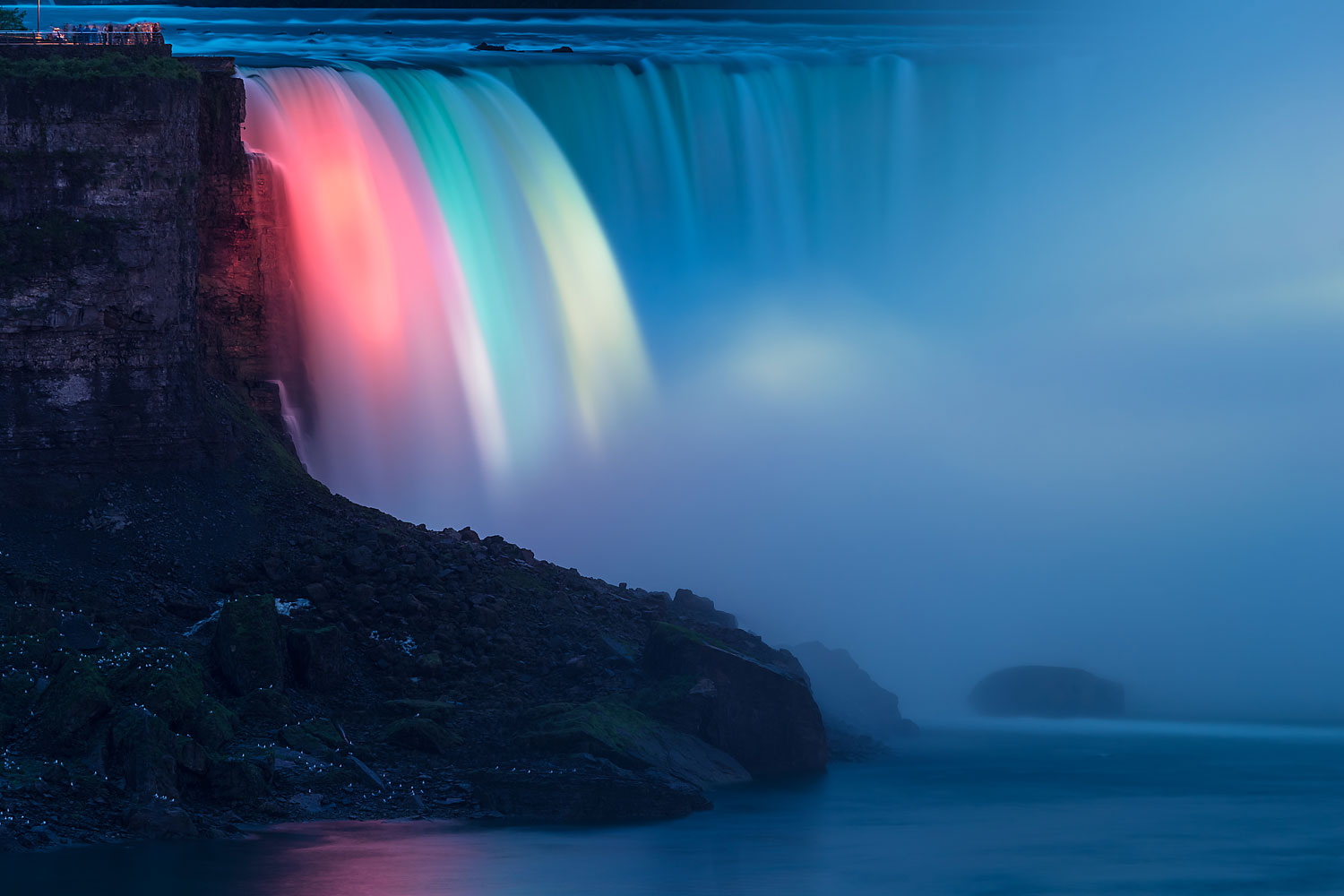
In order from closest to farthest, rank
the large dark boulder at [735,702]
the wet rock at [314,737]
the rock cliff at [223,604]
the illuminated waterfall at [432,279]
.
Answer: the rock cliff at [223,604] < the wet rock at [314,737] < the large dark boulder at [735,702] < the illuminated waterfall at [432,279]

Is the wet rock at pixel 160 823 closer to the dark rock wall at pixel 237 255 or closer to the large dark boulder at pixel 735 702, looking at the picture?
the large dark boulder at pixel 735 702

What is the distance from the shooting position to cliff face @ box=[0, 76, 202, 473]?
91.9ft

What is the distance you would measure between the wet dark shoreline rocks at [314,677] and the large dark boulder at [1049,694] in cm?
1011

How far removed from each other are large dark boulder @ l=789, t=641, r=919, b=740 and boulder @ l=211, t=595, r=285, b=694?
1210cm

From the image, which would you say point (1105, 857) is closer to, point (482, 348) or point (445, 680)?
point (445, 680)

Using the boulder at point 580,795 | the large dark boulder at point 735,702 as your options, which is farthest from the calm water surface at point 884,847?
the large dark boulder at point 735,702

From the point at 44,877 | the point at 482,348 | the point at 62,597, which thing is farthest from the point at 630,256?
the point at 44,877

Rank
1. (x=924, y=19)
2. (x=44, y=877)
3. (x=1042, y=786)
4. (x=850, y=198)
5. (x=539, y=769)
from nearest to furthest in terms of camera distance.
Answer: (x=44, y=877), (x=539, y=769), (x=1042, y=786), (x=850, y=198), (x=924, y=19)

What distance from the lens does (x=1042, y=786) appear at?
31062 millimetres

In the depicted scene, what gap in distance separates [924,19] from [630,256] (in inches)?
1623

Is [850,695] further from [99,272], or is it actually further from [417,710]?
[99,272]

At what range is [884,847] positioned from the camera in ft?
86.1

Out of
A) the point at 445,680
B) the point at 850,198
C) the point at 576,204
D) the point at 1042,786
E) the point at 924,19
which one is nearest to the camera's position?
the point at 445,680

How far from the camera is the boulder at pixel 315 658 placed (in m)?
26.8
